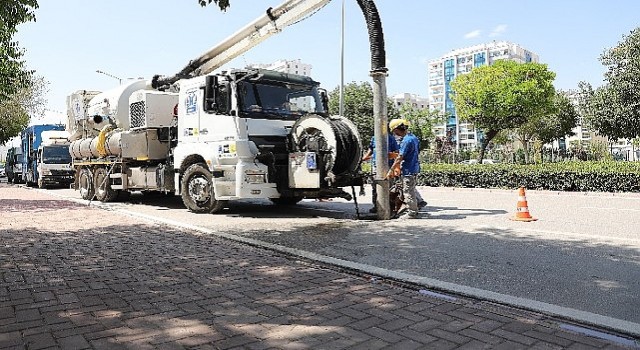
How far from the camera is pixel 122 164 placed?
12.9 metres

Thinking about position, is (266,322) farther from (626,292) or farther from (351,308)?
(626,292)

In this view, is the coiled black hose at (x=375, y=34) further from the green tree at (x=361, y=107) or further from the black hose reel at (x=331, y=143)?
the green tree at (x=361, y=107)

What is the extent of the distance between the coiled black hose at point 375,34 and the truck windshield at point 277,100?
1.78 metres

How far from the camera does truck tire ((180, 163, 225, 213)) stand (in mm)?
10305

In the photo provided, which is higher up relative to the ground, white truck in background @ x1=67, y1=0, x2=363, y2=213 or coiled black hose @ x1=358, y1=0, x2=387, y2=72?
coiled black hose @ x1=358, y1=0, x2=387, y2=72

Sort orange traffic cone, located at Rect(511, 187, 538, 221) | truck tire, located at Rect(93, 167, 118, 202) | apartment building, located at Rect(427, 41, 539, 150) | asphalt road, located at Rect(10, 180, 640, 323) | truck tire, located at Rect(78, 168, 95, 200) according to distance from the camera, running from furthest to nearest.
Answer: apartment building, located at Rect(427, 41, 539, 150)
truck tire, located at Rect(78, 168, 95, 200)
truck tire, located at Rect(93, 167, 118, 202)
orange traffic cone, located at Rect(511, 187, 538, 221)
asphalt road, located at Rect(10, 180, 640, 323)

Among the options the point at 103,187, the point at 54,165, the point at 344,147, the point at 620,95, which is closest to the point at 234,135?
the point at 344,147

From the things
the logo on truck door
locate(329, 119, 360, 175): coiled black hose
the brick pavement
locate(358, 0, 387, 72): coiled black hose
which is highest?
locate(358, 0, 387, 72): coiled black hose

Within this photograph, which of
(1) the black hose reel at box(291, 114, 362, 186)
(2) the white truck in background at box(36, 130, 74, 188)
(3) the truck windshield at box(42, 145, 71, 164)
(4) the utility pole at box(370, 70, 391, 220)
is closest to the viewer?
(1) the black hose reel at box(291, 114, 362, 186)

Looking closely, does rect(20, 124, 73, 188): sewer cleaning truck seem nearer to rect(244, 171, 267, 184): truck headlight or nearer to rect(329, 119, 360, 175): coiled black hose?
rect(244, 171, 267, 184): truck headlight

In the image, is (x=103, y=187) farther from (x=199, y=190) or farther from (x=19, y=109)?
(x=19, y=109)

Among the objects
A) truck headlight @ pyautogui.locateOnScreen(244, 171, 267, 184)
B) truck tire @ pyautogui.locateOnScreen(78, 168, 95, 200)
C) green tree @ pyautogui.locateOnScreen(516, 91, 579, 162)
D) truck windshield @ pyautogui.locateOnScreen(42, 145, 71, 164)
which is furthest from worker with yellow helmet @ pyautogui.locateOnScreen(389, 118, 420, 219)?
green tree @ pyautogui.locateOnScreen(516, 91, 579, 162)

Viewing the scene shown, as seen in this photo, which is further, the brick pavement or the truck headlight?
the truck headlight

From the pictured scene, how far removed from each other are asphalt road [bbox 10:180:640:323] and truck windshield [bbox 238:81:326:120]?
2041mm
